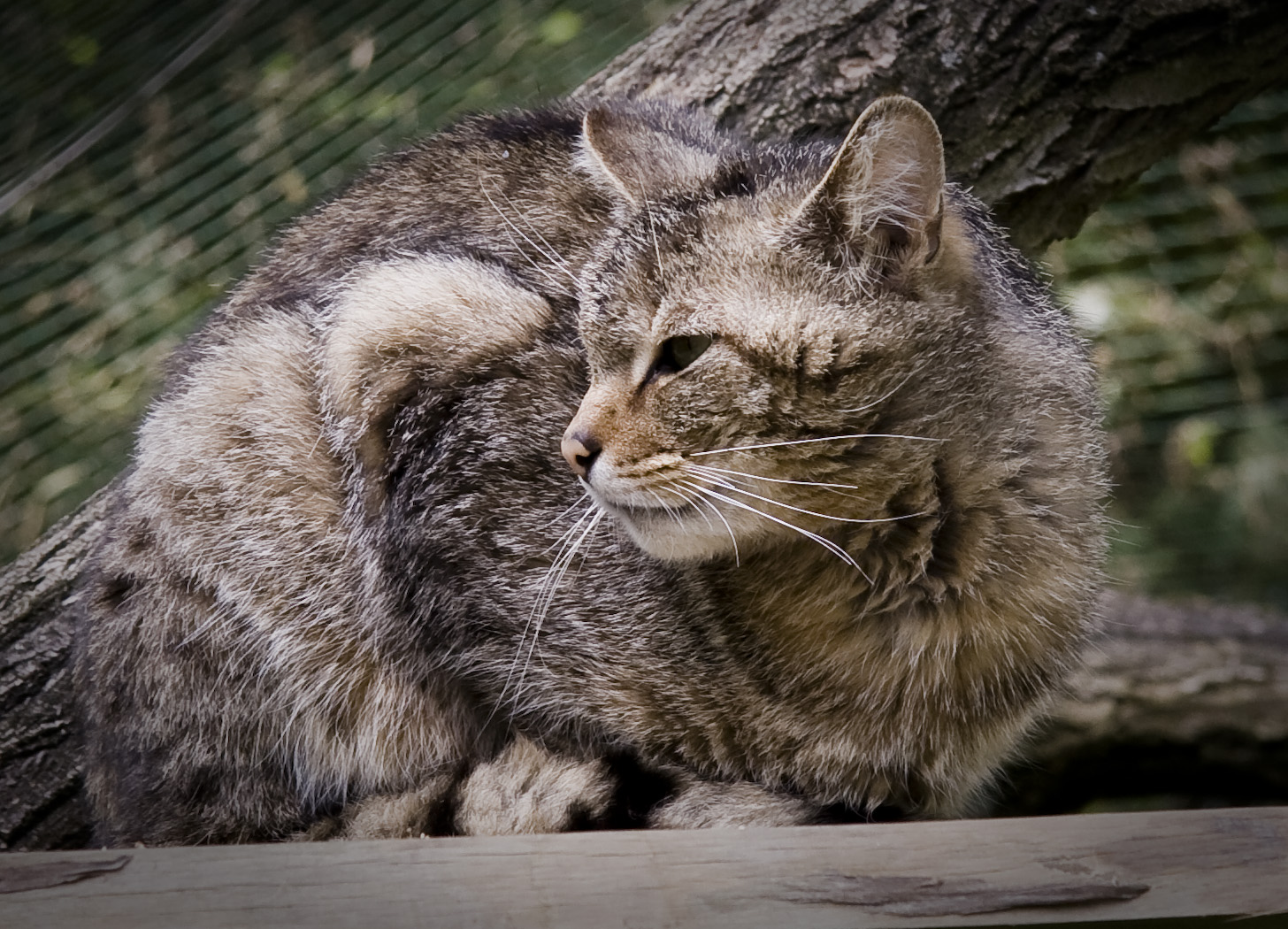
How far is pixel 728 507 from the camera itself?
149 cm

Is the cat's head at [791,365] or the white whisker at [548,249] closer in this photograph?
the cat's head at [791,365]

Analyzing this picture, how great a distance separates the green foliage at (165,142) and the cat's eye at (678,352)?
1428 millimetres

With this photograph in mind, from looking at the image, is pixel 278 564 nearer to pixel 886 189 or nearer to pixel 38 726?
pixel 38 726

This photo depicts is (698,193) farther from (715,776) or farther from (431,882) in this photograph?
(431,882)

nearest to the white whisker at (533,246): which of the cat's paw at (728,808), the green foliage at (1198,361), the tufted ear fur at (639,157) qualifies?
the tufted ear fur at (639,157)

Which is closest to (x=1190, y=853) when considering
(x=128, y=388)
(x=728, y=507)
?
(x=728, y=507)

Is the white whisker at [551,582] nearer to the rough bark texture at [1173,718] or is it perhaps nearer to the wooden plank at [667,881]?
the wooden plank at [667,881]

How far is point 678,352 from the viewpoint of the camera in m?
1.54

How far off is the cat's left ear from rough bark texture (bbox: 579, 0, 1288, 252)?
2.97ft

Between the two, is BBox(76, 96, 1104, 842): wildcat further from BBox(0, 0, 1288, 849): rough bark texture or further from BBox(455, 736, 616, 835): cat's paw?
BBox(0, 0, 1288, 849): rough bark texture

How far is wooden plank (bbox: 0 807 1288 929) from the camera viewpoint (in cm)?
118

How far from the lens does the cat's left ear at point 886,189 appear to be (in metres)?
1.41

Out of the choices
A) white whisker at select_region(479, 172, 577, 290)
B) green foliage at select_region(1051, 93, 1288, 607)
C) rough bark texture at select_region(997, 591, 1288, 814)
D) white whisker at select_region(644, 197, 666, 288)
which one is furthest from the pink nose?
green foliage at select_region(1051, 93, 1288, 607)

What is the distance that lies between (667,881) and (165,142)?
95.8 inches
